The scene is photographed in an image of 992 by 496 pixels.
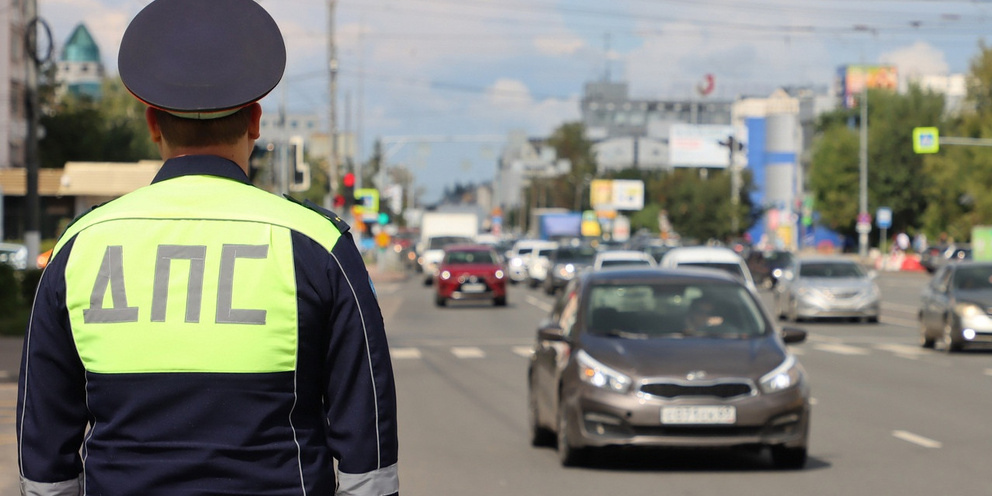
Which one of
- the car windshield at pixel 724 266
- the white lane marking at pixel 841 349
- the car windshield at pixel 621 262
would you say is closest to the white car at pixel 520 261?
the car windshield at pixel 621 262

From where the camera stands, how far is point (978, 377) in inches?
748

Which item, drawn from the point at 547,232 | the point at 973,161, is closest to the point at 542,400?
the point at 973,161

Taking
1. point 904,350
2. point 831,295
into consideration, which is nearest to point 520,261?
point 831,295

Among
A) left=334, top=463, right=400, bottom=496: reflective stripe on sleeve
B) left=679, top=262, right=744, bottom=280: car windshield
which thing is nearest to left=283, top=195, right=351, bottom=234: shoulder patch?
left=334, top=463, right=400, bottom=496: reflective stripe on sleeve

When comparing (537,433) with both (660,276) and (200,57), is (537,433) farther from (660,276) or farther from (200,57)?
A: (200,57)

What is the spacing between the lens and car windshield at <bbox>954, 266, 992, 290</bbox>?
2375 centimetres

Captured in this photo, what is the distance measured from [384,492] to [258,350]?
14.4 inches

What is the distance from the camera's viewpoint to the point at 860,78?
438 feet

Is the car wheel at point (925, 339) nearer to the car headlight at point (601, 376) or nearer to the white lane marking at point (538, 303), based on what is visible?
the car headlight at point (601, 376)

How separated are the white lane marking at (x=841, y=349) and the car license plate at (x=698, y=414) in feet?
44.1

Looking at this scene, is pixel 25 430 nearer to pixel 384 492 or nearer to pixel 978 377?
pixel 384 492

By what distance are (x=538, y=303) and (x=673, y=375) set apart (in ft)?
108

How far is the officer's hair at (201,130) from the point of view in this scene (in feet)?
10.1

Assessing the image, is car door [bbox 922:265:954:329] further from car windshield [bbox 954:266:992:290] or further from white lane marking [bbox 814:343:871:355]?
white lane marking [bbox 814:343:871:355]
